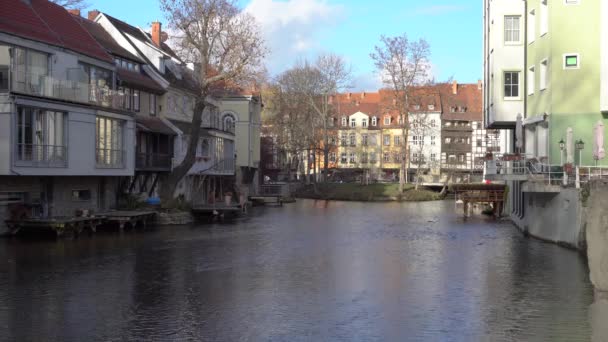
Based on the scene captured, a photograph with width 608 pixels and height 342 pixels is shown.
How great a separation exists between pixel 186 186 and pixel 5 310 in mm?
31403

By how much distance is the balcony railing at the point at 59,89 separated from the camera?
27536 mm

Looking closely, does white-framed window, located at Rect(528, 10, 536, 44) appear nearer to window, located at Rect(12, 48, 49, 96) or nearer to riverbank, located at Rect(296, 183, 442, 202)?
window, located at Rect(12, 48, 49, 96)

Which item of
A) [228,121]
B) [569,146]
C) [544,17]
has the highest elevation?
[544,17]

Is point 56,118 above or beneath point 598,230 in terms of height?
above

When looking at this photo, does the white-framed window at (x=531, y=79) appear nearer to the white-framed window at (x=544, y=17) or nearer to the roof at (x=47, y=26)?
the white-framed window at (x=544, y=17)

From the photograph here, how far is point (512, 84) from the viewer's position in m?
33.4

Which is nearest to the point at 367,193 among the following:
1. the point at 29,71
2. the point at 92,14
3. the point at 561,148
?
the point at 92,14

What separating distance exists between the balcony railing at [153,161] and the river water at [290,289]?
26.9 ft

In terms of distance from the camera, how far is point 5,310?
48.7 feet

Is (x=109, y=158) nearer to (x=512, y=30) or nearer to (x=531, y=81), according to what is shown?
(x=531, y=81)

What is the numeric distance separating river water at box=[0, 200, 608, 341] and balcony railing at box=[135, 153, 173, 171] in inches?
323

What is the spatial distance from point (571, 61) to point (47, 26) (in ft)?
72.8

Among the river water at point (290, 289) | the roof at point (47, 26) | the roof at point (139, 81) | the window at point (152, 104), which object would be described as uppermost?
the roof at point (47, 26)

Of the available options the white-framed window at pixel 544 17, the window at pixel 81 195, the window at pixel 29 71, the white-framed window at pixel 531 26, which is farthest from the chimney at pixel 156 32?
the white-framed window at pixel 544 17
